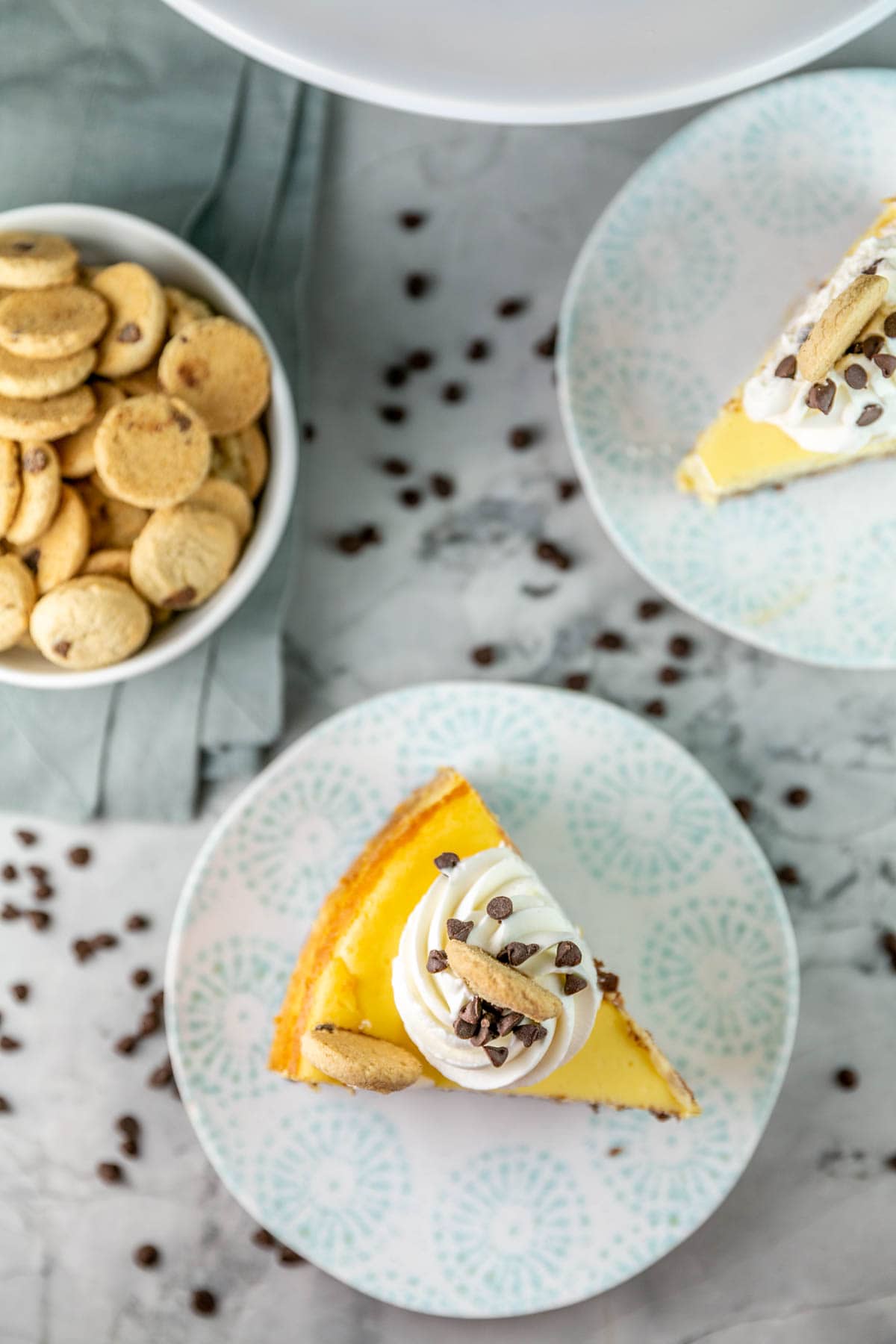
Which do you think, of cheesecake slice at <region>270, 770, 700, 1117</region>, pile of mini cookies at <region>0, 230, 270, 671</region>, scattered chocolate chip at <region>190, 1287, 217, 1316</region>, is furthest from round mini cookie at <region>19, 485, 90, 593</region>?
scattered chocolate chip at <region>190, 1287, 217, 1316</region>

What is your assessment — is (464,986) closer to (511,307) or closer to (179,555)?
(179,555)

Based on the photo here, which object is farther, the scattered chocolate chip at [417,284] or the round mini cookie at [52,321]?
the scattered chocolate chip at [417,284]

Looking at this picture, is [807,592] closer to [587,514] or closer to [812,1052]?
[587,514]

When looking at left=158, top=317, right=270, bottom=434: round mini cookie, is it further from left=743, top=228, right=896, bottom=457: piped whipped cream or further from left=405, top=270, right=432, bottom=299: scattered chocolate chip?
left=743, top=228, right=896, bottom=457: piped whipped cream

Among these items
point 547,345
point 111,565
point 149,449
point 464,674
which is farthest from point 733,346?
point 111,565


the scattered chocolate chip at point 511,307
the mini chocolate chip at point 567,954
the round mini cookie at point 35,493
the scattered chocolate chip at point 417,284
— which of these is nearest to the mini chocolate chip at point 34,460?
the round mini cookie at point 35,493

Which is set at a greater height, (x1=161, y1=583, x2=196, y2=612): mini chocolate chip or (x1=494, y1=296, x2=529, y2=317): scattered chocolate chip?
(x1=494, y1=296, x2=529, y2=317): scattered chocolate chip

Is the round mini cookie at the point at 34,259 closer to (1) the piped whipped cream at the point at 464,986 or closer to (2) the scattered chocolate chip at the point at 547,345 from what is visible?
(2) the scattered chocolate chip at the point at 547,345
